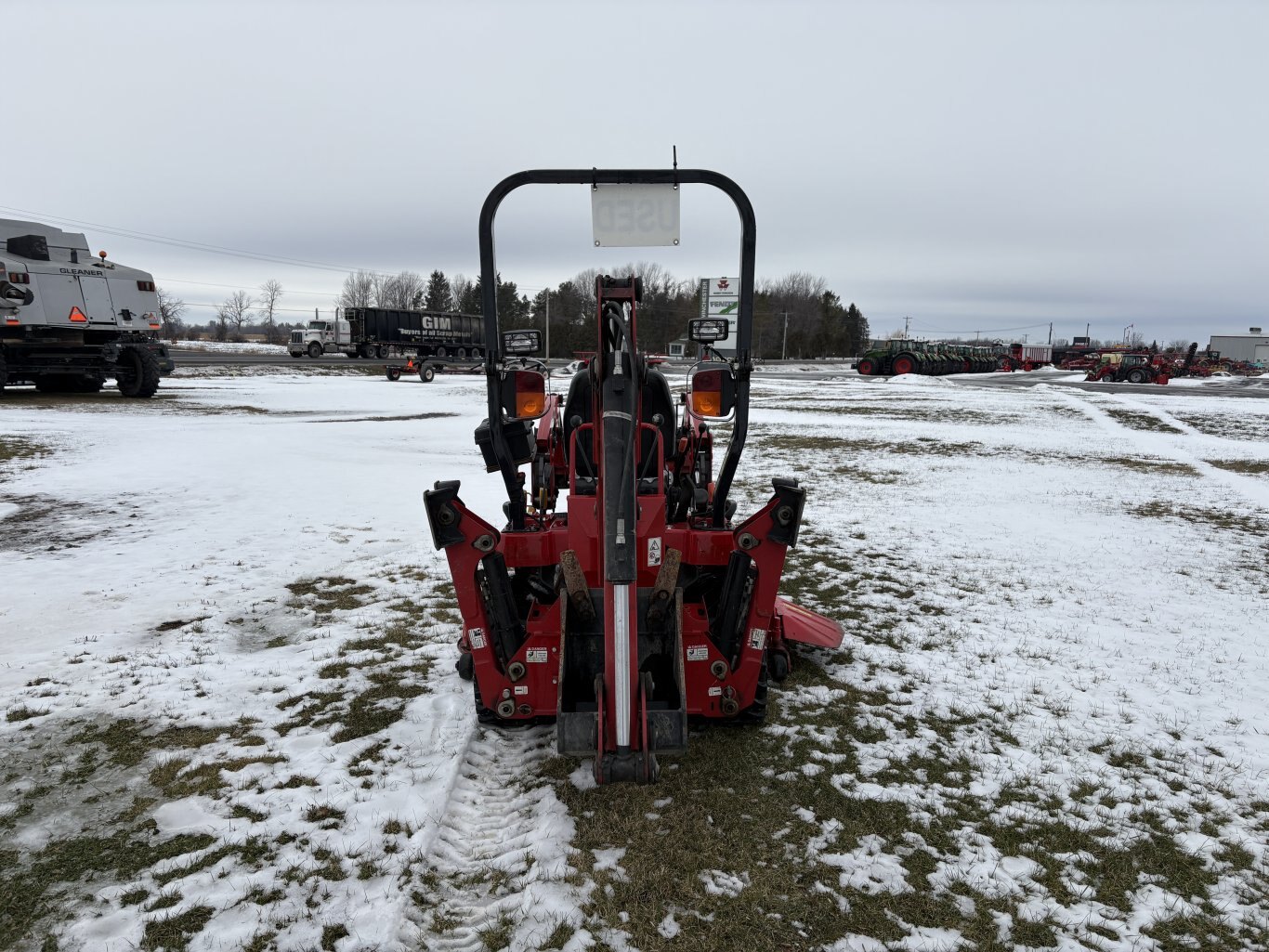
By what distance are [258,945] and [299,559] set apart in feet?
15.4

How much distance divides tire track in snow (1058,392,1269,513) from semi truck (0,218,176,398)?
21.6 metres

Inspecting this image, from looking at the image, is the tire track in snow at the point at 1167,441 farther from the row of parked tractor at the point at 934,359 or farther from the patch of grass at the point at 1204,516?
the row of parked tractor at the point at 934,359

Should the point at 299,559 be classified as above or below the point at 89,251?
below

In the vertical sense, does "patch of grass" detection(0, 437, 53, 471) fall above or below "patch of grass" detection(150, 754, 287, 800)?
above

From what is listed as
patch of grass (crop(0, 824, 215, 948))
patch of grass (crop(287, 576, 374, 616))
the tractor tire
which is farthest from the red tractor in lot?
patch of grass (crop(0, 824, 215, 948))

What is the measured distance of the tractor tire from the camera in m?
42.2

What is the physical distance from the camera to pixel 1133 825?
10.5ft

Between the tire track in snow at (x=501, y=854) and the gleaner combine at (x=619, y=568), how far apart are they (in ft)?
0.83

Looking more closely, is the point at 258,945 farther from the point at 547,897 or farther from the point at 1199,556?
the point at 1199,556

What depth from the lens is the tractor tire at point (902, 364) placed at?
4219 centimetres

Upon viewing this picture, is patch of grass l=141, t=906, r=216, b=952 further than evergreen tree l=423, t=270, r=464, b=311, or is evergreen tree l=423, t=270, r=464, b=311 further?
evergreen tree l=423, t=270, r=464, b=311

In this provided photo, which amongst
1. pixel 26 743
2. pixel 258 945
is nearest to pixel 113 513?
pixel 26 743

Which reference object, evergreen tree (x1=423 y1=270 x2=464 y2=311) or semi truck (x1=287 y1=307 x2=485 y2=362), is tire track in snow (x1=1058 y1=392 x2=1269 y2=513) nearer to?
semi truck (x1=287 y1=307 x2=485 y2=362)

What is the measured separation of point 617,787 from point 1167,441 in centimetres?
1770
